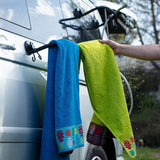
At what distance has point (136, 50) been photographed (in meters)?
2.59

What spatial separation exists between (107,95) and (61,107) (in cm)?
44

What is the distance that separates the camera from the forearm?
258 cm

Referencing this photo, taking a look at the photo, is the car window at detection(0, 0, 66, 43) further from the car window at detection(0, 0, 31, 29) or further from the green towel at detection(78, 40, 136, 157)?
the green towel at detection(78, 40, 136, 157)

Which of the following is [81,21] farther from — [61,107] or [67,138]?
[67,138]

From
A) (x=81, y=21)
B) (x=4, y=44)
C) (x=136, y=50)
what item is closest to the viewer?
(x=4, y=44)

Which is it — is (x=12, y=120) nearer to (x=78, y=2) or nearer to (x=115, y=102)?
(x=115, y=102)

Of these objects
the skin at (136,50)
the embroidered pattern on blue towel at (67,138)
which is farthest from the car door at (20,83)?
the skin at (136,50)

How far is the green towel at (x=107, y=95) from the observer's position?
230 centimetres

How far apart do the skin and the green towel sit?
15cm

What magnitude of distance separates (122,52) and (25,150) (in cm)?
107

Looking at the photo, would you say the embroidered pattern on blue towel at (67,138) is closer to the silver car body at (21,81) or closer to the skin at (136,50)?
the silver car body at (21,81)

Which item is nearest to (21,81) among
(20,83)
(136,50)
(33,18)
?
(20,83)

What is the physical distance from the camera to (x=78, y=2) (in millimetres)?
3471

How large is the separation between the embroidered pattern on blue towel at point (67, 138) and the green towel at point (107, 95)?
9.8 inches
